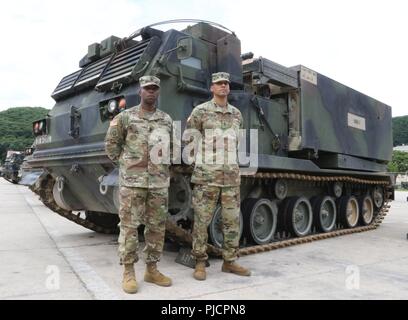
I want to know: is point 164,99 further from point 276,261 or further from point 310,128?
point 310,128

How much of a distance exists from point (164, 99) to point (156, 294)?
7.36 ft

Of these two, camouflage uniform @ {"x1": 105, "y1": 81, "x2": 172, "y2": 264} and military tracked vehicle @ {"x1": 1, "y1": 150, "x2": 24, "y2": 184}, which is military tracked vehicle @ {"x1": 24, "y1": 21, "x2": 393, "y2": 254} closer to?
camouflage uniform @ {"x1": 105, "y1": 81, "x2": 172, "y2": 264}

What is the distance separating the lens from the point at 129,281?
13.2 feet

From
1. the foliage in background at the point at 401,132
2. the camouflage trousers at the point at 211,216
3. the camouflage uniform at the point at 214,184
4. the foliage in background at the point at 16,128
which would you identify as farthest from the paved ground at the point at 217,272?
the foliage in background at the point at 401,132

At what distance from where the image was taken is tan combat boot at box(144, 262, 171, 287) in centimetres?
420

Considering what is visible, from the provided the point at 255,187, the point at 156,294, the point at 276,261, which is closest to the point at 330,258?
the point at 276,261

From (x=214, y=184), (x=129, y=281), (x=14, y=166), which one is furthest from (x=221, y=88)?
(x=14, y=166)

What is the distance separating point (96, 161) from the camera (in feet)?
17.7

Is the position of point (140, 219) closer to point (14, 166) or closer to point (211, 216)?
point (211, 216)

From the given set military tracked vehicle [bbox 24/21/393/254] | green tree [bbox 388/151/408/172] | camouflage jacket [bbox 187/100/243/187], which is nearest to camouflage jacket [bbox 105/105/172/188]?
camouflage jacket [bbox 187/100/243/187]

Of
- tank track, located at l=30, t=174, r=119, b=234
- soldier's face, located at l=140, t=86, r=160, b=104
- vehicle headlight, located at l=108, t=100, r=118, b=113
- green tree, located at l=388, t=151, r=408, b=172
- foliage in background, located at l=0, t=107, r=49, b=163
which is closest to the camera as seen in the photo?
soldier's face, located at l=140, t=86, r=160, b=104

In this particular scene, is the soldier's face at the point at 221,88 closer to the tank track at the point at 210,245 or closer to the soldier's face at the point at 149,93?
the soldier's face at the point at 149,93

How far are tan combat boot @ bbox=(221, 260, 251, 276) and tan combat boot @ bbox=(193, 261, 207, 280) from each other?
1.01ft

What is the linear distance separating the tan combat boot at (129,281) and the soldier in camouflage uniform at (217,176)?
80cm
